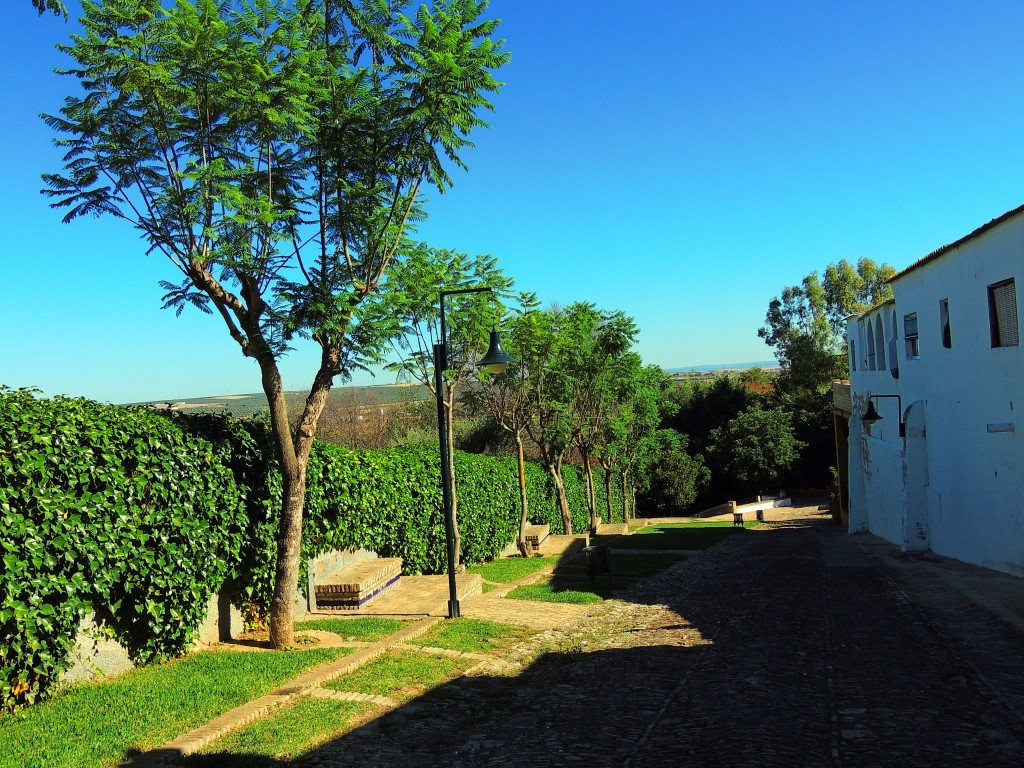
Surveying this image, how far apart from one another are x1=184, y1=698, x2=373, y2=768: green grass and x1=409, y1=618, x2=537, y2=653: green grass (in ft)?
8.37

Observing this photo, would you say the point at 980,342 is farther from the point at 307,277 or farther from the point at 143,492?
the point at 143,492

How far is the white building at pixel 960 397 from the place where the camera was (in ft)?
46.0

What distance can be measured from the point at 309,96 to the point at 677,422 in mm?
48478

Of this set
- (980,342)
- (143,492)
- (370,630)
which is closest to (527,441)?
(980,342)

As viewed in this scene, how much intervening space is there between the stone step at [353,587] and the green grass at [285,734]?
412 cm

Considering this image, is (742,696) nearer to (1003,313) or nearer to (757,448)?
(1003,313)

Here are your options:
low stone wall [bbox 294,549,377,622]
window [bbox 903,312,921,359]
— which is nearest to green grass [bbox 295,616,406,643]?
low stone wall [bbox 294,549,377,622]

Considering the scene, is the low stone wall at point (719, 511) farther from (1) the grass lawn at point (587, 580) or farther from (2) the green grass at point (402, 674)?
(2) the green grass at point (402, 674)

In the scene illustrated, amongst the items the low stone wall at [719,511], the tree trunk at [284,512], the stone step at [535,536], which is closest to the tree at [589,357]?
the stone step at [535,536]

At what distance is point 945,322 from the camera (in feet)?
56.7

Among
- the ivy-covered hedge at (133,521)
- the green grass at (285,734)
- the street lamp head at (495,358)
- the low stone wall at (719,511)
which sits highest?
the street lamp head at (495,358)

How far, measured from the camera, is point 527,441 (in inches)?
1316

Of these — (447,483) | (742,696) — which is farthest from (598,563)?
(742,696)

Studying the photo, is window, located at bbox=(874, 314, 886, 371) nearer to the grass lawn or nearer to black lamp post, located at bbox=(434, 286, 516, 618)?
the grass lawn
